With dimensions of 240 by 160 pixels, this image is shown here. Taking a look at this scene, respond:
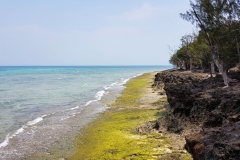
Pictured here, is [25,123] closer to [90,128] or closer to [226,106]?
[90,128]

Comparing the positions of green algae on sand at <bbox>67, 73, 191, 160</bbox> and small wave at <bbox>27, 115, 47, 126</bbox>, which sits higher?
green algae on sand at <bbox>67, 73, 191, 160</bbox>

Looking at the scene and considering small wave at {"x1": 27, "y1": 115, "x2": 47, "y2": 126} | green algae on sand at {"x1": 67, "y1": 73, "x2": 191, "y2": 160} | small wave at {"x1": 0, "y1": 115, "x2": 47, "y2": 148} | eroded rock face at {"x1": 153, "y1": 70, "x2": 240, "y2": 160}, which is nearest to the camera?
eroded rock face at {"x1": 153, "y1": 70, "x2": 240, "y2": 160}

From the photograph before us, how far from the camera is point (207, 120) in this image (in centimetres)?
1595

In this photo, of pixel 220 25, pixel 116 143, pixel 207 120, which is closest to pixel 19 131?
pixel 116 143

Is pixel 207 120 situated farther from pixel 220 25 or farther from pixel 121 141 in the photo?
pixel 220 25

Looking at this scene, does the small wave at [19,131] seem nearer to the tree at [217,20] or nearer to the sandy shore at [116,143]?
the sandy shore at [116,143]

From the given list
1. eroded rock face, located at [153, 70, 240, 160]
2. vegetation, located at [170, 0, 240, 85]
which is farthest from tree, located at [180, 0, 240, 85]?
eroded rock face, located at [153, 70, 240, 160]

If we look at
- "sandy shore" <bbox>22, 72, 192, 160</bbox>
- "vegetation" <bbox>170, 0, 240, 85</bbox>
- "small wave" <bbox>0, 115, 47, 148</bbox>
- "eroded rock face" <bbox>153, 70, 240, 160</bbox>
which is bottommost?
"small wave" <bbox>0, 115, 47, 148</bbox>

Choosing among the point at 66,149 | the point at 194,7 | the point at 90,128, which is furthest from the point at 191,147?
the point at 194,7

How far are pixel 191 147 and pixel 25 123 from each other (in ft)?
62.5

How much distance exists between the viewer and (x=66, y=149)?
17.0m

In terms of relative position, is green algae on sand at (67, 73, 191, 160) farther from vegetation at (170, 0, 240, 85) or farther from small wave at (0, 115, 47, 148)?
vegetation at (170, 0, 240, 85)

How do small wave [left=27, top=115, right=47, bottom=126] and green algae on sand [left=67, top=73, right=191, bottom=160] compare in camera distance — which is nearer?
green algae on sand [left=67, top=73, right=191, bottom=160]

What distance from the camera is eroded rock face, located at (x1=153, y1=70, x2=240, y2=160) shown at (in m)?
8.24
